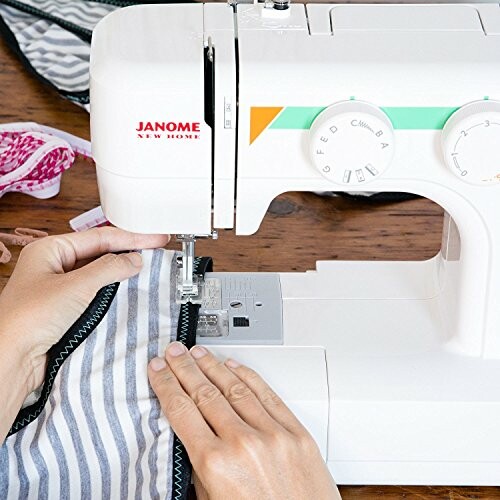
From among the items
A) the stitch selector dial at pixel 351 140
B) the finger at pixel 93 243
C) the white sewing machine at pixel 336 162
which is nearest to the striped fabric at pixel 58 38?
the finger at pixel 93 243

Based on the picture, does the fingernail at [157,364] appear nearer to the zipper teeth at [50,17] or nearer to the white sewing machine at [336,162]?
the white sewing machine at [336,162]

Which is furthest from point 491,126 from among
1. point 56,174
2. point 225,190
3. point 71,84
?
point 71,84

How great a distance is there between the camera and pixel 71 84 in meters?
2.19

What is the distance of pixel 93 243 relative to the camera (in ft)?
5.15

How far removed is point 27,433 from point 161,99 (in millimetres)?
457

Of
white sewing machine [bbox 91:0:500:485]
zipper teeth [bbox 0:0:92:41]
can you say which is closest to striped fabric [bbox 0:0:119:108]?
zipper teeth [bbox 0:0:92:41]

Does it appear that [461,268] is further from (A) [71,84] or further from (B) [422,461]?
(A) [71,84]

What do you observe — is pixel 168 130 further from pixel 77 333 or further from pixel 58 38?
pixel 58 38

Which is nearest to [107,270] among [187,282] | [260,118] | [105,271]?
[105,271]

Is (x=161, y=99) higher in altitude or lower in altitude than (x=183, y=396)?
higher

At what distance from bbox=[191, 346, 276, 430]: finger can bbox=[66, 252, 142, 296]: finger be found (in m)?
0.14

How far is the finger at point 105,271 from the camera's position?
1480 millimetres

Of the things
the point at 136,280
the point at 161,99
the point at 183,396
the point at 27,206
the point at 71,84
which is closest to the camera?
the point at 161,99

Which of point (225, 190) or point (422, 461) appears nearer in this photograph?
point (225, 190)
